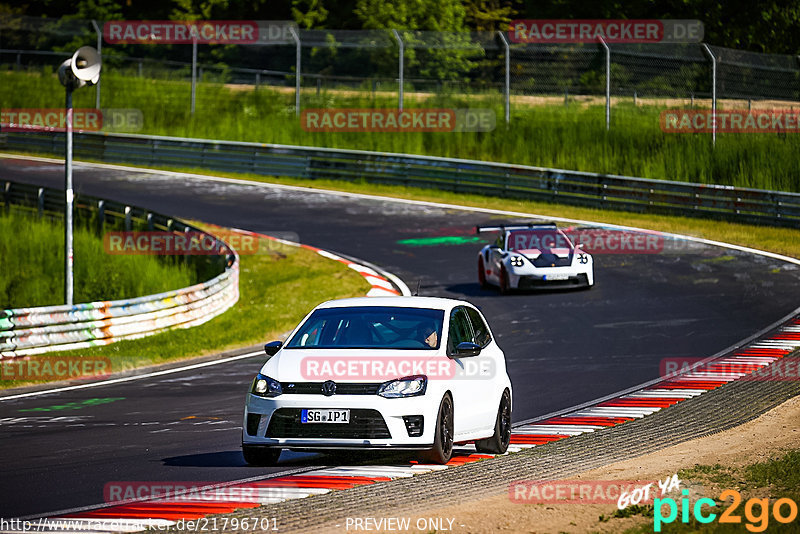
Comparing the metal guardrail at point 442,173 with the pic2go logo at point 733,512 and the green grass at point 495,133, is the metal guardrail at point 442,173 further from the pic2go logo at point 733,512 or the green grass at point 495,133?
the pic2go logo at point 733,512

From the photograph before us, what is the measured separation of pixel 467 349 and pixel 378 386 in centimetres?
102

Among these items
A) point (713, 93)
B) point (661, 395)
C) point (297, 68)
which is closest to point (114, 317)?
point (661, 395)

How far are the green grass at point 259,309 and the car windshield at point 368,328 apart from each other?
25.4 feet

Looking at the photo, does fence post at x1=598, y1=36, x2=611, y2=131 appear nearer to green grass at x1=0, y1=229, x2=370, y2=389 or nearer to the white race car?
green grass at x1=0, y1=229, x2=370, y2=389

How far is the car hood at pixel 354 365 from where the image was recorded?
391 inches

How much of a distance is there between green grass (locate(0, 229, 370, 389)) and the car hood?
8.21 metres

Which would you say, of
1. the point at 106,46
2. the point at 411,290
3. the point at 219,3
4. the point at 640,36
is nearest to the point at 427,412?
the point at 411,290

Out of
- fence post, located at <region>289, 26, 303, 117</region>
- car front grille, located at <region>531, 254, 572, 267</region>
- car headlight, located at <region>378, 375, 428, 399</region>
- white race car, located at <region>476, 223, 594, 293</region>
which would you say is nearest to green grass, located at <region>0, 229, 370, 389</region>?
white race car, located at <region>476, 223, 594, 293</region>

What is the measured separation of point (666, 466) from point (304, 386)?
2.87m

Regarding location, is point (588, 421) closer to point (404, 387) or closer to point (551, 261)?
point (404, 387)

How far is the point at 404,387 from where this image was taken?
9859 mm

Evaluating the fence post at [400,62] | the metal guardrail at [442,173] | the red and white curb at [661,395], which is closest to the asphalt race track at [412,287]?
the red and white curb at [661,395]

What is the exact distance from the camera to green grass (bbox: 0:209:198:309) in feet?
82.3

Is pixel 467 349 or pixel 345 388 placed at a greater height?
pixel 467 349
